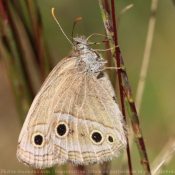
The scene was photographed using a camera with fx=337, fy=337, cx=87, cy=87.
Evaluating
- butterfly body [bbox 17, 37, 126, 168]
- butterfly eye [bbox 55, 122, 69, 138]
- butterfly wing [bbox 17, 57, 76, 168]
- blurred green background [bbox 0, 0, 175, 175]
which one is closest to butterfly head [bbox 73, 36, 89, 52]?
butterfly body [bbox 17, 37, 126, 168]

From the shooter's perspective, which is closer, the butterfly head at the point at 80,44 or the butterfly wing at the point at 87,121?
the butterfly wing at the point at 87,121

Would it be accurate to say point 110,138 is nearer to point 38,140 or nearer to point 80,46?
point 38,140

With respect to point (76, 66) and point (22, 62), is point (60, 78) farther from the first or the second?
point (22, 62)

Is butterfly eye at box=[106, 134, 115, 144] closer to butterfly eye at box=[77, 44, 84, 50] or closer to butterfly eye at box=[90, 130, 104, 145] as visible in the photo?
butterfly eye at box=[90, 130, 104, 145]

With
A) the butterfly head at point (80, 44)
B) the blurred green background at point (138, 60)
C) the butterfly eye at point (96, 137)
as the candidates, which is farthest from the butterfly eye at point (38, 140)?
the blurred green background at point (138, 60)

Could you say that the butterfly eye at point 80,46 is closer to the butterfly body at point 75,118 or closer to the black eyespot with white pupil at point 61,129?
the butterfly body at point 75,118

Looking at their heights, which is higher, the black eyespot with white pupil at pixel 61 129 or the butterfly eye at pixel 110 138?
the black eyespot with white pupil at pixel 61 129

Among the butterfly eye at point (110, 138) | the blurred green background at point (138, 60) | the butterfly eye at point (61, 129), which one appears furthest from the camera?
the blurred green background at point (138, 60)
